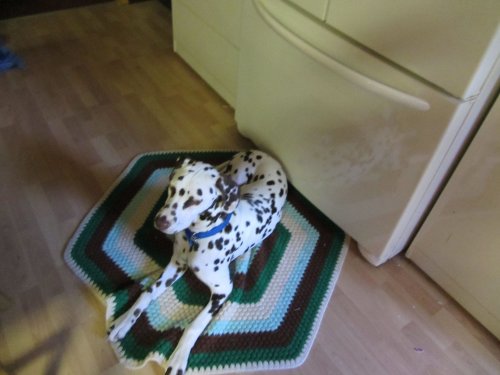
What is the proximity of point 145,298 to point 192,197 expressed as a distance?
417 millimetres

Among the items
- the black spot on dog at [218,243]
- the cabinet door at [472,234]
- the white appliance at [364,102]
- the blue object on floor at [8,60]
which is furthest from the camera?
the blue object on floor at [8,60]

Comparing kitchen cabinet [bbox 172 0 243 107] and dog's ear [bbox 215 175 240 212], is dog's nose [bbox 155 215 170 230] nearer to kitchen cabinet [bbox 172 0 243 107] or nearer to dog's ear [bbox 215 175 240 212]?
dog's ear [bbox 215 175 240 212]

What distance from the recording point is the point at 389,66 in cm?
98

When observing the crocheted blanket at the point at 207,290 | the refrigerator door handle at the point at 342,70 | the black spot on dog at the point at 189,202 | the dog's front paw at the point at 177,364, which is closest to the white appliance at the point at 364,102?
the refrigerator door handle at the point at 342,70

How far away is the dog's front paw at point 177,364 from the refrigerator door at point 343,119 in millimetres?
680

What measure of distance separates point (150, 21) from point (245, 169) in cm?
165

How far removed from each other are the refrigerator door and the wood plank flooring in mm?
230

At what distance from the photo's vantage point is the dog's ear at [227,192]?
1.00 m

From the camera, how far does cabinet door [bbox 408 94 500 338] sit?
0.99m

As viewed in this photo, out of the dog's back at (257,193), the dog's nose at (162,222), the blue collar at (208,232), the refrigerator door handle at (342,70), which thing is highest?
the refrigerator door handle at (342,70)

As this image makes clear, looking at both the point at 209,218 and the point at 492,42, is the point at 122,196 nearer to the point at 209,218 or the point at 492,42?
the point at 209,218

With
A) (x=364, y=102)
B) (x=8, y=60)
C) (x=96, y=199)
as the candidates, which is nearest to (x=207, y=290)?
(x=96, y=199)

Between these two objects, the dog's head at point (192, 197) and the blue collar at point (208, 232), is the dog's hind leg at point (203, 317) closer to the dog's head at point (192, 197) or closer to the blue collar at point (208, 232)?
the blue collar at point (208, 232)

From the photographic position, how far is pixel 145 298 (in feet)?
3.86
